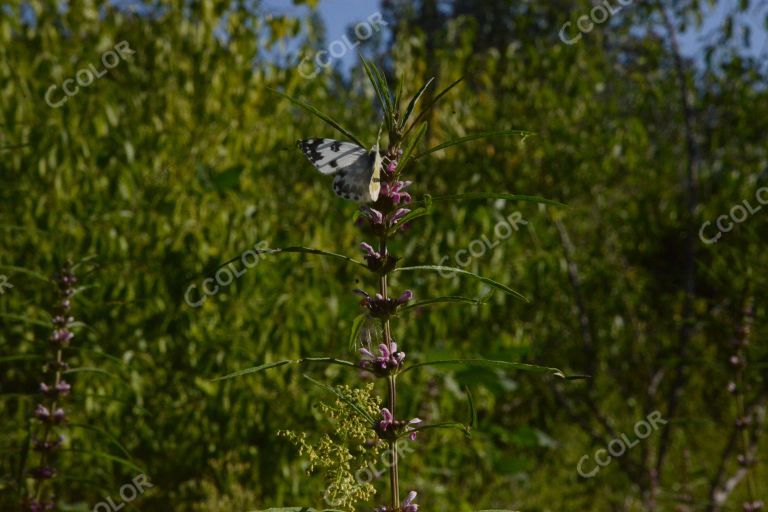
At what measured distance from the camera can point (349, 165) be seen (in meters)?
1.26

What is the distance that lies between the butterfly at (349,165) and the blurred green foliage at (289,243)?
1711mm

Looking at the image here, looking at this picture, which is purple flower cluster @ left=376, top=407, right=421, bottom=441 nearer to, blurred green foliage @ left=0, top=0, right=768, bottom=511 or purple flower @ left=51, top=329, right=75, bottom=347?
purple flower @ left=51, top=329, right=75, bottom=347

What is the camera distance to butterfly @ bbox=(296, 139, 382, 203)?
1199mm

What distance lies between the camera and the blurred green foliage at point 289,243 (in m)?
3.79

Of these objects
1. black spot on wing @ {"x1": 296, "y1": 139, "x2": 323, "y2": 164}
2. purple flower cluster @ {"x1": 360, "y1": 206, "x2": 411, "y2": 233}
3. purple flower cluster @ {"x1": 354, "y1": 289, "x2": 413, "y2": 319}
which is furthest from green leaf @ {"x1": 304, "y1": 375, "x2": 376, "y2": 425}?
black spot on wing @ {"x1": 296, "y1": 139, "x2": 323, "y2": 164}

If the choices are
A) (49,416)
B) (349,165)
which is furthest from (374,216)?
(49,416)

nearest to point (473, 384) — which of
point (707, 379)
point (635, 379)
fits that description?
point (635, 379)

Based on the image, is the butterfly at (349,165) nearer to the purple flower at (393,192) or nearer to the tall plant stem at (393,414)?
the purple flower at (393,192)

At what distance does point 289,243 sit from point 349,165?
307 cm

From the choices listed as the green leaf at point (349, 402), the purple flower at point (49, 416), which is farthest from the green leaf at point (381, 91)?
the purple flower at point (49, 416)

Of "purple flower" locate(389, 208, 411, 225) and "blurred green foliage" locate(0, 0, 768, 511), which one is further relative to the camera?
"blurred green foliage" locate(0, 0, 768, 511)

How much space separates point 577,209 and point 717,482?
91.8 inches

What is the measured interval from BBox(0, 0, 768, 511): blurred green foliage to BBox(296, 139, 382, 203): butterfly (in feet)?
5.61

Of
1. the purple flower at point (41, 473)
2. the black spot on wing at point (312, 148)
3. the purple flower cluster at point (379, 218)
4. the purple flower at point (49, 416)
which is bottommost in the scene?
the purple flower at point (41, 473)
